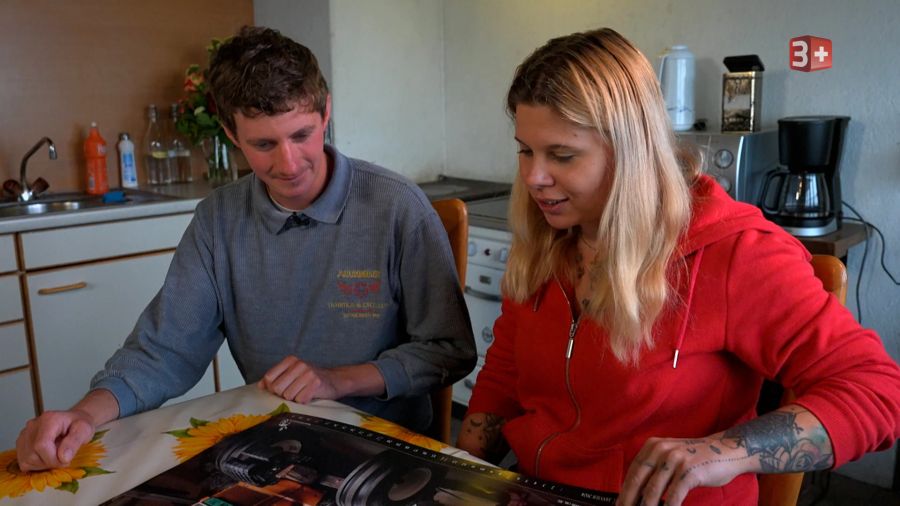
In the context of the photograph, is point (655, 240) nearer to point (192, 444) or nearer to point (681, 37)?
point (192, 444)

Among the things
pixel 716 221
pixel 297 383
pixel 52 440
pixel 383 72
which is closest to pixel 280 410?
pixel 297 383

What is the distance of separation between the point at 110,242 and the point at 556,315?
1916mm

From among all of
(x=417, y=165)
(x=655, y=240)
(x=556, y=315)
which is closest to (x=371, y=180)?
(x=556, y=315)

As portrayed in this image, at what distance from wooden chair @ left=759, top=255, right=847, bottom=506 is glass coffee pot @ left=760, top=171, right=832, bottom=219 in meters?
1.31

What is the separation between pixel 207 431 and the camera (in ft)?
3.63

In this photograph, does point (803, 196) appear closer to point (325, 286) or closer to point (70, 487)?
point (325, 286)

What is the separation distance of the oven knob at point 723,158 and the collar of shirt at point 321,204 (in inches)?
50.8

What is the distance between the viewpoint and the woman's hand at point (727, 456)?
2.79 feet

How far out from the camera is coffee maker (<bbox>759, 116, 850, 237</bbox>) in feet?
7.55

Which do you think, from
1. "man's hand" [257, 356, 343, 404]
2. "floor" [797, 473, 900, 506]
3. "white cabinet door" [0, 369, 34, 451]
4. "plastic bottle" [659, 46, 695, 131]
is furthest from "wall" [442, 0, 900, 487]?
"white cabinet door" [0, 369, 34, 451]

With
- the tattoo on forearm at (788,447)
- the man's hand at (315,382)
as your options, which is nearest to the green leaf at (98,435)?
the man's hand at (315,382)

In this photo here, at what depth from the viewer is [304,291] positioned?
1.48 meters

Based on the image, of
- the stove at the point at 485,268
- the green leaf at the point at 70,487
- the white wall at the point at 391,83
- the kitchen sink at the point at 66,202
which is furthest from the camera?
the white wall at the point at 391,83

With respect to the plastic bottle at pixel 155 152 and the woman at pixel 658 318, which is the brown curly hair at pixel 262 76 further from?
the plastic bottle at pixel 155 152
